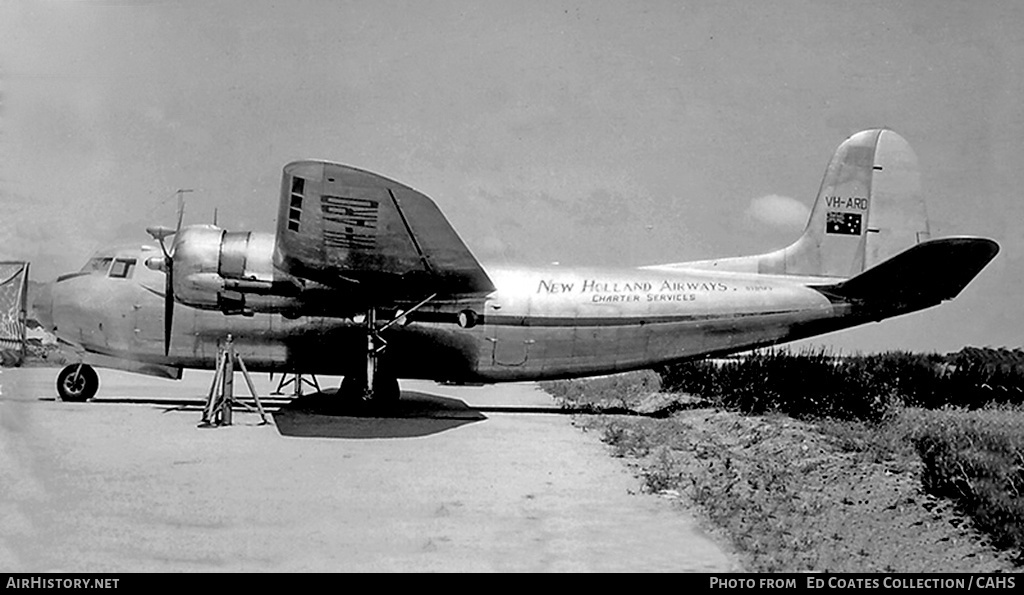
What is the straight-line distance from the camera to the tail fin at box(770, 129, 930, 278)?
13.4 metres

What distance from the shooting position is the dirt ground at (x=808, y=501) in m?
5.48

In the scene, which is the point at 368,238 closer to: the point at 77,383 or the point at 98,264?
the point at 98,264

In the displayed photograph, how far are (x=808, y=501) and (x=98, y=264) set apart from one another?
39.9 feet

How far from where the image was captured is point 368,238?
34.4ft

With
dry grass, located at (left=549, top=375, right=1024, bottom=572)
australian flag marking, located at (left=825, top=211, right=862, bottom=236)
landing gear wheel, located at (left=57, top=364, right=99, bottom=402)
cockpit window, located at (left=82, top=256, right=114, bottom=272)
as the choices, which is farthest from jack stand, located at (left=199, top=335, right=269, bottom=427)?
australian flag marking, located at (left=825, top=211, right=862, bottom=236)

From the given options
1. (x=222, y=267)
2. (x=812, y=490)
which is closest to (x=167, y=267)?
(x=222, y=267)

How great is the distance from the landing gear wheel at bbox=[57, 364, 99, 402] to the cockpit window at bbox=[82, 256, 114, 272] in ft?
5.57

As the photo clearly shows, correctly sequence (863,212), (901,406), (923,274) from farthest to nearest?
1. (901,406)
2. (863,212)
3. (923,274)

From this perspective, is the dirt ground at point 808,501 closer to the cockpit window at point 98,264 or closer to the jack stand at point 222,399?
the jack stand at point 222,399

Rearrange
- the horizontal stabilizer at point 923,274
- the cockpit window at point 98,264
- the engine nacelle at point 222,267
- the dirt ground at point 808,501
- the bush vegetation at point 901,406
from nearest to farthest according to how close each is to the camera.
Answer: the dirt ground at point 808,501 < the bush vegetation at point 901,406 < the horizontal stabilizer at point 923,274 < the engine nacelle at point 222,267 < the cockpit window at point 98,264

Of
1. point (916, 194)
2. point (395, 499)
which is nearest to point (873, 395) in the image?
point (916, 194)

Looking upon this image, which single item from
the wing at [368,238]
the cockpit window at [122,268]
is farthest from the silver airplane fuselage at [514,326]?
the wing at [368,238]

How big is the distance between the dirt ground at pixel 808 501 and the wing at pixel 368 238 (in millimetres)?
3617

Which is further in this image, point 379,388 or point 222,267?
point 379,388
